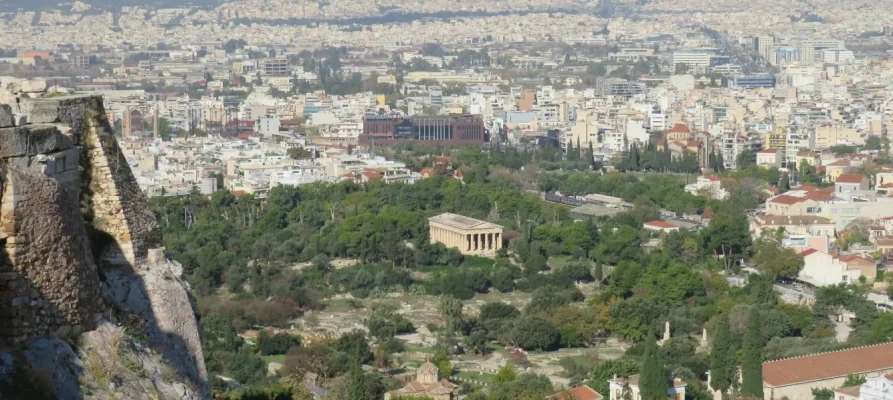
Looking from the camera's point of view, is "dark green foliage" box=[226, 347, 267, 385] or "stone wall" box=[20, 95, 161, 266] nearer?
"stone wall" box=[20, 95, 161, 266]

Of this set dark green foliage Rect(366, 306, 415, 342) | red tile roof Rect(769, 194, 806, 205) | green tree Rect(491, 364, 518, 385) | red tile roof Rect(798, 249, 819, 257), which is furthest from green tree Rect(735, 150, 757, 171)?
green tree Rect(491, 364, 518, 385)

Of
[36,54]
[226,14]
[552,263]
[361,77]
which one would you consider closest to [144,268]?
[552,263]

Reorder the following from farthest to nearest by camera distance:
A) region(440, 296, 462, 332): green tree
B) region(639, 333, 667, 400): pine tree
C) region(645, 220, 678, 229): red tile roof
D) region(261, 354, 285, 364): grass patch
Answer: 1. region(645, 220, 678, 229): red tile roof
2. region(440, 296, 462, 332): green tree
3. region(261, 354, 285, 364): grass patch
4. region(639, 333, 667, 400): pine tree

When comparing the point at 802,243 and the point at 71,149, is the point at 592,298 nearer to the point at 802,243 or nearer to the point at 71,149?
the point at 802,243

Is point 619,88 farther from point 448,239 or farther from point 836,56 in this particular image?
point 448,239

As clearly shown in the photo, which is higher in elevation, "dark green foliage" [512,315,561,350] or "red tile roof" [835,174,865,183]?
"dark green foliage" [512,315,561,350]

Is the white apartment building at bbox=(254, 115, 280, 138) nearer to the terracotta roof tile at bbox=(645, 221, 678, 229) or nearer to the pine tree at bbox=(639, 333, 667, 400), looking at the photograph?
the terracotta roof tile at bbox=(645, 221, 678, 229)

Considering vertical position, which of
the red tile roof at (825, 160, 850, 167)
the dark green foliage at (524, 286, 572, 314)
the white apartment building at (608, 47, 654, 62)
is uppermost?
the dark green foliage at (524, 286, 572, 314)

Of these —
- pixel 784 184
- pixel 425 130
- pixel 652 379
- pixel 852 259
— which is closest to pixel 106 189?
pixel 652 379
